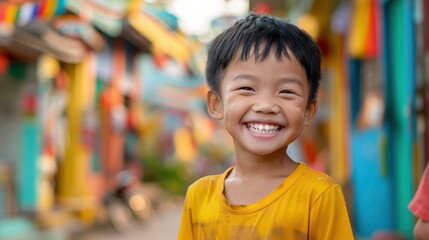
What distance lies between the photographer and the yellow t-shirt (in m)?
1.94

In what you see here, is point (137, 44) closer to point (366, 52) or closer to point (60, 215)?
point (60, 215)

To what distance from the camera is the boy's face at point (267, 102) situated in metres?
2.02

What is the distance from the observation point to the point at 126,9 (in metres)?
8.34

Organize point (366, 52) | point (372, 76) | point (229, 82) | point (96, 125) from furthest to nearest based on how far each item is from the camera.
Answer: point (96, 125)
point (372, 76)
point (366, 52)
point (229, 82)

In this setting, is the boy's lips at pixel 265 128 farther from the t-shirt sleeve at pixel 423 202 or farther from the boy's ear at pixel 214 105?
the t-shirt sleeve at pixel 423 202

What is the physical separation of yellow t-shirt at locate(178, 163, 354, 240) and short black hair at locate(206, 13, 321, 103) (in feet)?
0.94

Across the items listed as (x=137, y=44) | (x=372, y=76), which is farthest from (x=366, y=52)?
(x=137, y=44)

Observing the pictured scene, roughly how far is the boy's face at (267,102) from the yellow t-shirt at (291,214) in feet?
0.42

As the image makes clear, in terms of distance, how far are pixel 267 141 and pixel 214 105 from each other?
10.6 inches

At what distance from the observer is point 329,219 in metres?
1.93

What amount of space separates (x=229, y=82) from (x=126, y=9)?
6442mm

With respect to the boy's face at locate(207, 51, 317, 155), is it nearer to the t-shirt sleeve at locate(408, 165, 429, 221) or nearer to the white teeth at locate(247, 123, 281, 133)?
the white teeth at locate(247, 123, 281, 133)

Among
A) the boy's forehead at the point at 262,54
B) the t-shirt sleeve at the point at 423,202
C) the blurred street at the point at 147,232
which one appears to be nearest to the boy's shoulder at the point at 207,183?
the boy's forehead at the point at 262,54

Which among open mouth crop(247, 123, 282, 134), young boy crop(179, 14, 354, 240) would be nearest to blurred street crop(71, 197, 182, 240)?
young boy crop(179, 14, 354, 240)
